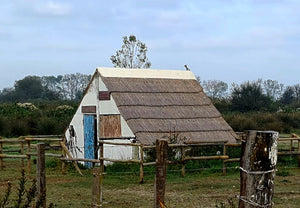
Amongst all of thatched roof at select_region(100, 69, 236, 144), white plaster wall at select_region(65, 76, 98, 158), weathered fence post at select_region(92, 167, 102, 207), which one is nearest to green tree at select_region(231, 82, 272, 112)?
thatched roof at select_region(100, 69, 236, 144)

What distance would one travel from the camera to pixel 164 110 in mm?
15086

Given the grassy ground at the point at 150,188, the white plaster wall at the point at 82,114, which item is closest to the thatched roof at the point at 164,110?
the white plaster wall at the point at 82,114

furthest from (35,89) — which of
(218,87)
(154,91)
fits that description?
(154,91)

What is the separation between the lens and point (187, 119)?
15031 mm

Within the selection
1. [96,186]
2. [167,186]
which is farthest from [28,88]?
[96,186]

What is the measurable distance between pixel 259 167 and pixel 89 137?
1149 centimetres

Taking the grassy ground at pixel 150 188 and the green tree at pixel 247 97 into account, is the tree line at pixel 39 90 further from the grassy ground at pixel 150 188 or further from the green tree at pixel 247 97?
the grassy ground at pixel 150 188

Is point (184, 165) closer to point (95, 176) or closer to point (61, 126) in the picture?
point (95, 176)

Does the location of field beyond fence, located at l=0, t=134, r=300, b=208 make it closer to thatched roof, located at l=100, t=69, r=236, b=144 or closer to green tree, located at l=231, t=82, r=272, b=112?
thatched roof, located at l=100, t=69, r=236, b=144

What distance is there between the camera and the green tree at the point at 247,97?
1435 inches

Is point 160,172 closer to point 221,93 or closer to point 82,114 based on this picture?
point 82,114

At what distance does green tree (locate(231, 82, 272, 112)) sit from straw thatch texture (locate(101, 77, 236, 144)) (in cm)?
2056

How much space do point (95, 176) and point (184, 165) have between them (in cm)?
623

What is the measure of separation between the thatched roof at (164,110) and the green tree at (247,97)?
2049 centimetres
